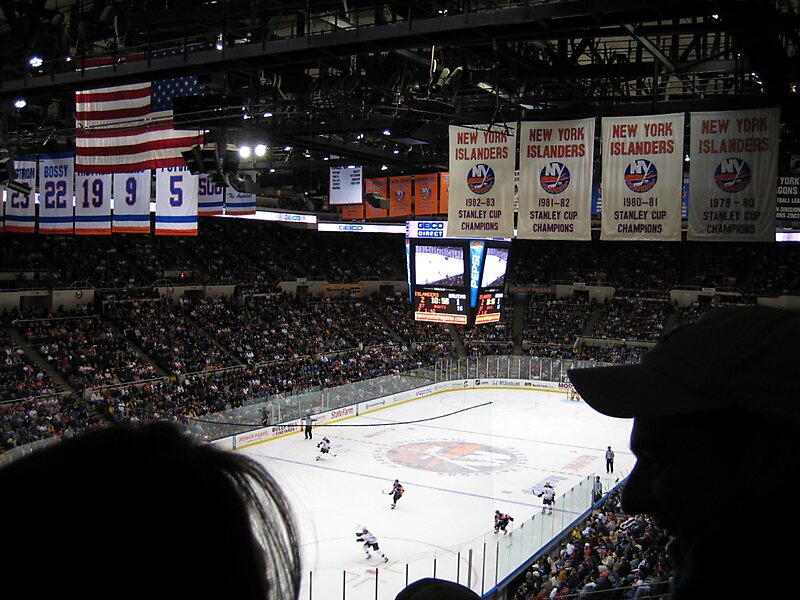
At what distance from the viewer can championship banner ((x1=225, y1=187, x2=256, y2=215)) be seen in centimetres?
2480

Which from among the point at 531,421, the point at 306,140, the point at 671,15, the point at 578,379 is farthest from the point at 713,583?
the point at 531,421

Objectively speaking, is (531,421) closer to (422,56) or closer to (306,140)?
(306,140)

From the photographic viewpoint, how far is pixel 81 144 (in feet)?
51.9

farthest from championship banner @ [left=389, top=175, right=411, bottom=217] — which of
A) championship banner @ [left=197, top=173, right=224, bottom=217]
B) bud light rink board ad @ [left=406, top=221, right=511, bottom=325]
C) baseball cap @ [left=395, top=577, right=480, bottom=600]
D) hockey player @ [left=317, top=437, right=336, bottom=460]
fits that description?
A: baseball cap @ [left=395, top=577, right=480, bottom=600]

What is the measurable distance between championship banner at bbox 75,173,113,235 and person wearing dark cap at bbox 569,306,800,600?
62.7 ft

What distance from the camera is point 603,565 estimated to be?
12547 mm

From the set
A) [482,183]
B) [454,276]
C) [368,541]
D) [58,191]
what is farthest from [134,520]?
[454,276]

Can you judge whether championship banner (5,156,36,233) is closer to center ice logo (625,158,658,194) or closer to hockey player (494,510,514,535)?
hockey player (494,510,514,535)

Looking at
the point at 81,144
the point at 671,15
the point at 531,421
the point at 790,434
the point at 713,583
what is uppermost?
the point at 671,15

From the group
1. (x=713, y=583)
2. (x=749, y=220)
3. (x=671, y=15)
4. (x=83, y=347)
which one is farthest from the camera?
(x=83, y=347)

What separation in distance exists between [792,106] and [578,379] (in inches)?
629

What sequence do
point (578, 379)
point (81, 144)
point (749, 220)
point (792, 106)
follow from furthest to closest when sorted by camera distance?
point (81, 144)
point (792, 106)
point (749, 220)
point (578, 379)

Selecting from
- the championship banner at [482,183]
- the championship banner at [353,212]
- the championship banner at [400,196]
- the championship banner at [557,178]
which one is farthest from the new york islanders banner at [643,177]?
the championship banner at [353,212]

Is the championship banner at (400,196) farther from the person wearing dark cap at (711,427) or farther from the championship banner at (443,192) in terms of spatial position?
the person wearing dark cap at (711,427)
